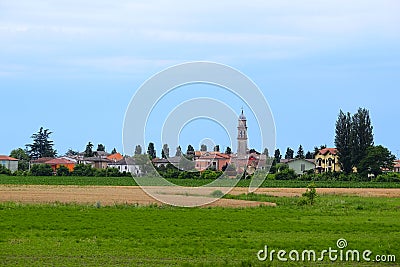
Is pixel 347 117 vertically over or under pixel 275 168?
over

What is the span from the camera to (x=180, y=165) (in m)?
83.9

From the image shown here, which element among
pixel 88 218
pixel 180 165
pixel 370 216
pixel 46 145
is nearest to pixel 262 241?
pixel 88 218

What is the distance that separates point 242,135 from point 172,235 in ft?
95.5

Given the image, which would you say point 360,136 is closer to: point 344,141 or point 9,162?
point 344,141

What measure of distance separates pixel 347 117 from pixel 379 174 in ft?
37.0

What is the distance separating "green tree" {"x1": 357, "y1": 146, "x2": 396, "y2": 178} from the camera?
10875cm

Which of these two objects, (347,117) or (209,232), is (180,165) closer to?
(347,117)

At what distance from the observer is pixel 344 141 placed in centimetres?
11319

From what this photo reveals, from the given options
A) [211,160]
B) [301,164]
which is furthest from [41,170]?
[211,160]

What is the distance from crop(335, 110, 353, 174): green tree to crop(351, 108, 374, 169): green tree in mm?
617

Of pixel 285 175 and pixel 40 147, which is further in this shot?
pixel 40 147

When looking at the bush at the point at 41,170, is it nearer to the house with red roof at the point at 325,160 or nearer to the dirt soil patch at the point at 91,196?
the house with red roof at the point at 325,160

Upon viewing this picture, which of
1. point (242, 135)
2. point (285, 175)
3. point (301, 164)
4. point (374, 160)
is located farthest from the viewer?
point (301, 164)

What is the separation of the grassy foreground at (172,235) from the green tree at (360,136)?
72.8 m
